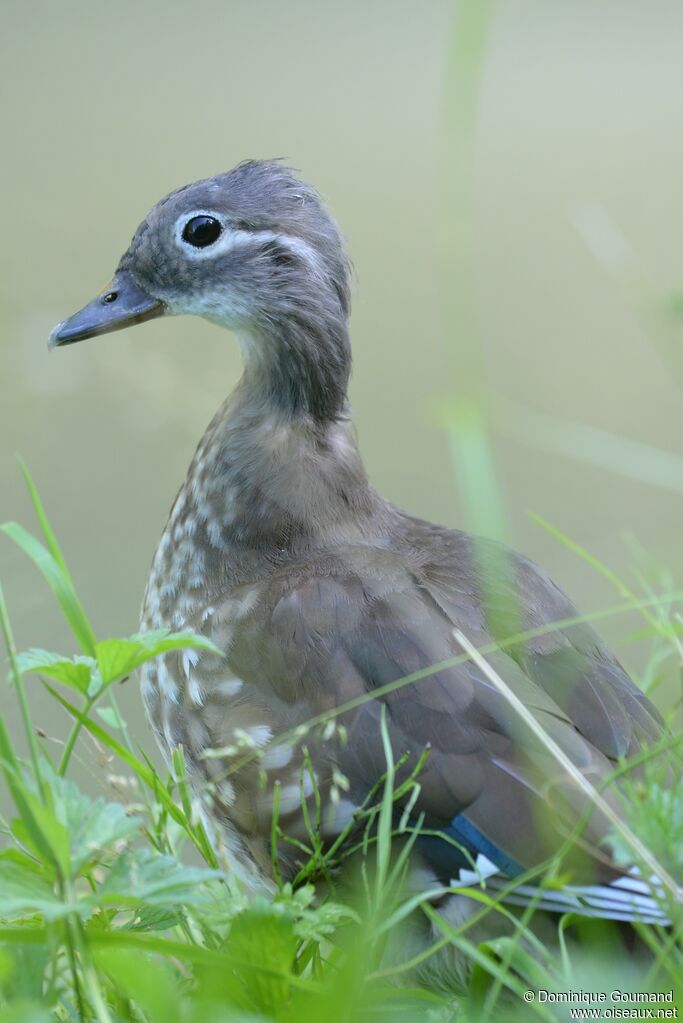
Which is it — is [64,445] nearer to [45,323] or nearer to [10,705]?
[45,323]

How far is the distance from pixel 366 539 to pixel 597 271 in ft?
7.56

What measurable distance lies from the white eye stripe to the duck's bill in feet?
0.30

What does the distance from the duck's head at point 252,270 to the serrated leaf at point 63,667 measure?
73cm

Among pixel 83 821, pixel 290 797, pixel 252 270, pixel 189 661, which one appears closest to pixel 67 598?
pixel 189 661

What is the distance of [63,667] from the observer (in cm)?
95

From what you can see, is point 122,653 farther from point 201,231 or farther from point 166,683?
point 201,231

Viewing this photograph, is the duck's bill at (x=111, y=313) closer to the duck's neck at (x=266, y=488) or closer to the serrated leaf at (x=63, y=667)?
the duck's neck at (x=266, y=488)

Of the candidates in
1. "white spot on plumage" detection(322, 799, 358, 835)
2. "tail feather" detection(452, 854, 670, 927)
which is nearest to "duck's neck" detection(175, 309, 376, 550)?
"white spot on plumage" detection(322, 799, 358, 835)

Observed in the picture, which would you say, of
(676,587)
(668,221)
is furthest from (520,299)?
(676,587)

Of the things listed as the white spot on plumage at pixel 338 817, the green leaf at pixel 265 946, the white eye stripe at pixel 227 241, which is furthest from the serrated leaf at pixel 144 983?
the white eye stripe at pixel 227 241

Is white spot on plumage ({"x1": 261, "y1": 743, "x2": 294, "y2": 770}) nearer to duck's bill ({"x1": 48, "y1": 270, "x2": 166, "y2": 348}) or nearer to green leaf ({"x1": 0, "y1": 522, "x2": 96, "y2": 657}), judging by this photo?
green leaf ({"x1": 0, "y1": 522, "x2": 96, "y2": 657})

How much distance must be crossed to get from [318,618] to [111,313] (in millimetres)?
573

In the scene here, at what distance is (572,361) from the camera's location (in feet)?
Answer: 11.1

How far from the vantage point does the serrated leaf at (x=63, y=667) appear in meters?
0.95
